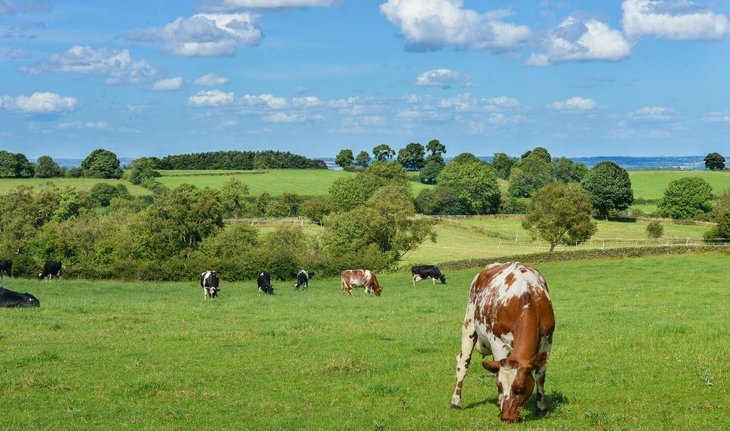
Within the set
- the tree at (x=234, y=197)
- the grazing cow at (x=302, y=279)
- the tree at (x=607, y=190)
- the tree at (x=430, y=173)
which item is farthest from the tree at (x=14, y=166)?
the grazing cow at (x=302, y=279)

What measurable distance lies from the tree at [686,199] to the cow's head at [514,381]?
397 feet

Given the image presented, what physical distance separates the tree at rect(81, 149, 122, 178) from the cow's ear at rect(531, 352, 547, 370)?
150m

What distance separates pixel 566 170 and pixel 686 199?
48.7 meters

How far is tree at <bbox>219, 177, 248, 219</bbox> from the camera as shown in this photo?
12202 centimetres

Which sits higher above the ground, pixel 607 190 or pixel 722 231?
pixel 607 190

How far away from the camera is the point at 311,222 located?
10775cm

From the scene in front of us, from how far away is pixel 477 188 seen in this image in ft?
471

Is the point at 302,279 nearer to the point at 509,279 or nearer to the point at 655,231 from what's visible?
the point at 509,279

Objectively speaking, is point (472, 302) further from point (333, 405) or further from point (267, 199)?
point (267, 199)

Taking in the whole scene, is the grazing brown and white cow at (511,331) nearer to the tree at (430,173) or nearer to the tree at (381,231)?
the tree at (381,231)

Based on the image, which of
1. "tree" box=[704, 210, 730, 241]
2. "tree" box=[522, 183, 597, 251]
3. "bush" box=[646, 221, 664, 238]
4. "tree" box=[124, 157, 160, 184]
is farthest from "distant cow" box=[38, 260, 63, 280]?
"tree" box=[124, 157, 160, 184]

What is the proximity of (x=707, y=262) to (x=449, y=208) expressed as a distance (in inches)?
3535

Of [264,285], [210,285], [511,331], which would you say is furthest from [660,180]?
[511,331]

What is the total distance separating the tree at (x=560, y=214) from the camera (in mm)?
72062
